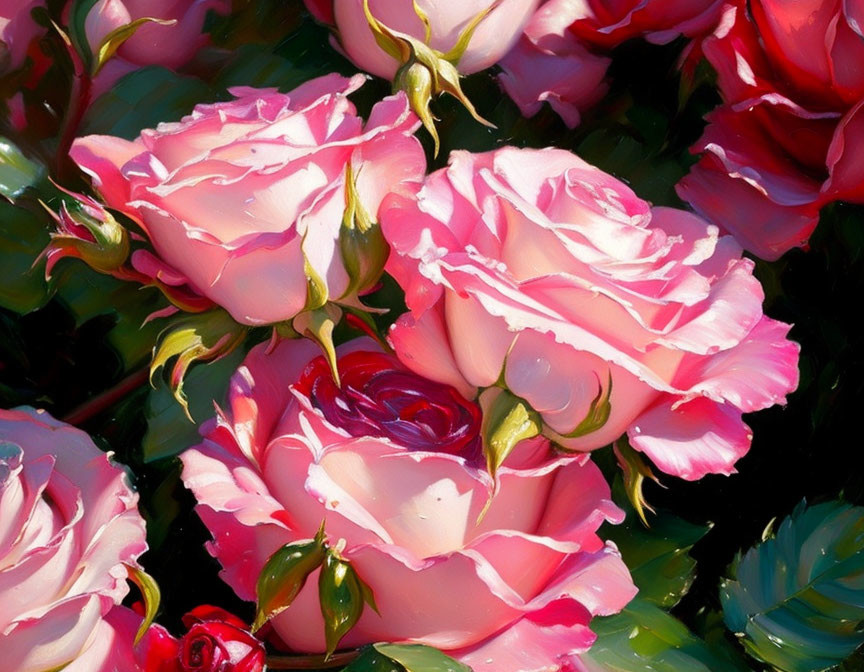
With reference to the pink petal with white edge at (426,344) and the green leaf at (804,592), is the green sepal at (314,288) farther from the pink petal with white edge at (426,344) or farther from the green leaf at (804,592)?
the green leaf at (804,592)

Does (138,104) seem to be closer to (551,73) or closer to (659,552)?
(551,73)

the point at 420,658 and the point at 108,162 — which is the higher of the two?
the point at 108,162

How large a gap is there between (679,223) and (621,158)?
6 cm

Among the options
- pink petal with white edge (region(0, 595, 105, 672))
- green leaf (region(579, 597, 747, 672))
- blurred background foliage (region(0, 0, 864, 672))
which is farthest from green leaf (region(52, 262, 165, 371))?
green leaf (region(579, 597, 747, 672))

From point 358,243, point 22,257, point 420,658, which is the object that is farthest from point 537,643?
point 22,257

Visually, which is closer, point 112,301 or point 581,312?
point 581,312

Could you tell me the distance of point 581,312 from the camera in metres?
0.34

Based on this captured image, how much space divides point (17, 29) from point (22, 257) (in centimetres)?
9

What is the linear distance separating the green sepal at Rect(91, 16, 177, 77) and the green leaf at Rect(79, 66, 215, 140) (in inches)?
0.6

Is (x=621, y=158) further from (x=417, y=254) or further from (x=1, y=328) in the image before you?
(x=1, y=328)

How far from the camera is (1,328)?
1.50 ft

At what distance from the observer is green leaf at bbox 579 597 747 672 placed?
0.41m

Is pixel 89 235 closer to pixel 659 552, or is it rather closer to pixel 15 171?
pixel 15 171

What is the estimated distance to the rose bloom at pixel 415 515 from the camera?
36cm
